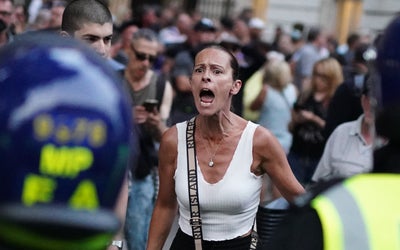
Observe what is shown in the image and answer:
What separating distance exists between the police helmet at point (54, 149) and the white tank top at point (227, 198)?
9.64ft

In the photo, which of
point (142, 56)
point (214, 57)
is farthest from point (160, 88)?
point (214, 57)

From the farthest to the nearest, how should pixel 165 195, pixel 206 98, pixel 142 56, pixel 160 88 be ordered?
pixel 142 56
pixel 160 88
pixel 206 98
pixel 165 195

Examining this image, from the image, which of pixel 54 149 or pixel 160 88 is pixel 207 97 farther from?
pixel 54 149

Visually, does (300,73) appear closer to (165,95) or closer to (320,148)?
(320,148)

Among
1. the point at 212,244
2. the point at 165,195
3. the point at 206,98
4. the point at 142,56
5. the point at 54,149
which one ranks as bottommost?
the point at 212,244

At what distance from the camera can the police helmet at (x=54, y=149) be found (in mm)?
1744

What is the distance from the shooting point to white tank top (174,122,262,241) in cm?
477

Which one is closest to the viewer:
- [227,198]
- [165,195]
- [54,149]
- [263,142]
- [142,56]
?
[54,149]

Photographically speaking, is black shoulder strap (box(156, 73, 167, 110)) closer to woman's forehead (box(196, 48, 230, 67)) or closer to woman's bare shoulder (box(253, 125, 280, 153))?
woman's forehead (box(196, 48, 230, 67))

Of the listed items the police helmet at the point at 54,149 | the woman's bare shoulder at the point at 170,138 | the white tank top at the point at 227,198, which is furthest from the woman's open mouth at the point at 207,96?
the police helmet at the point at 54,149

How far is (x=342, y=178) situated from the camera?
7.79 feet

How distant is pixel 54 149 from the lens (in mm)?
1759

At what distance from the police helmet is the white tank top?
2.94 meters

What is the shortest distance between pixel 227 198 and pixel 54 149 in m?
3.04
